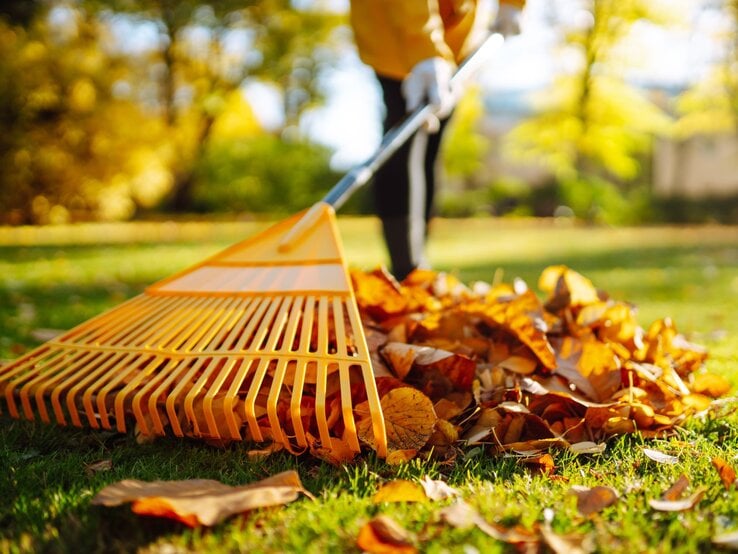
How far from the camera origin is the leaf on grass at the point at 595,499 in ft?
4.25

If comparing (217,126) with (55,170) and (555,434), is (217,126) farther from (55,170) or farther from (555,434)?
(555,434)

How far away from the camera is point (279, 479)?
1346 millimetres

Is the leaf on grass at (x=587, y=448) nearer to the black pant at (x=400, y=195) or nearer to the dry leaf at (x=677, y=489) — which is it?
the dry leaf at (x=677, y=489)

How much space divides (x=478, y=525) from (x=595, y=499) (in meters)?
0.26

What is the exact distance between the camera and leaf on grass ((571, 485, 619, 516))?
4.25 feet

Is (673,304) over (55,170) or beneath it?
beneath

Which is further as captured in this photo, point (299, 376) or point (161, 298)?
point (161, 298)

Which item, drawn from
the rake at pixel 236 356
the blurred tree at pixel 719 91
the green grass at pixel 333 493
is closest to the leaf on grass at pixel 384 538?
the green grass at pixel 333 493

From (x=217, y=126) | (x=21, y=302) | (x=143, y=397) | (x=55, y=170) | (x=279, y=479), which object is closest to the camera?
(x=279, y=479)

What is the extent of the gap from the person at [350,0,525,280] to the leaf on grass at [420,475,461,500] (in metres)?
1.47

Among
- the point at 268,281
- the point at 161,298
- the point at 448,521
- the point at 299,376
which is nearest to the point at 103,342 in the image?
the point at 161,298

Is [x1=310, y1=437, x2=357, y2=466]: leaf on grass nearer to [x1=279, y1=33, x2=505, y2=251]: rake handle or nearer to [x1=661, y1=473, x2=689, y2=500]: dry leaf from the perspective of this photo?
[x1=661, y1=473, x2=689, y2=500]: dry leaf

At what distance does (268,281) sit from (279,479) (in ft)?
2.59

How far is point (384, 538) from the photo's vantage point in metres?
1.15
